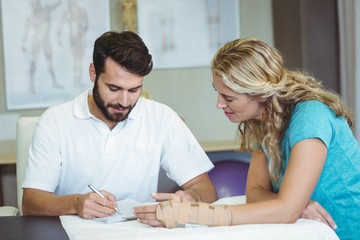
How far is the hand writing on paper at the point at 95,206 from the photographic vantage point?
1.99m

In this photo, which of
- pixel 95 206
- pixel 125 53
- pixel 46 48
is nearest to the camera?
pixel 95 206

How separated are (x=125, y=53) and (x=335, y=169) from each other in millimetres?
865

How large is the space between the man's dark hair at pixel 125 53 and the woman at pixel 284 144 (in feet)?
1.39

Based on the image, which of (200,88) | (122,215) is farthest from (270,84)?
(200,88)

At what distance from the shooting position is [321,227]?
5.41ft

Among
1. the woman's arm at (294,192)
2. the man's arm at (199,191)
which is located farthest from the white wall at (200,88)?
the woman's arm at (294,192)

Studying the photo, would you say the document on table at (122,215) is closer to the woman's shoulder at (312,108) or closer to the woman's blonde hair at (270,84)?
the woman's blonde hair at (270,84)

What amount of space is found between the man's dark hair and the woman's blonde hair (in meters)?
0.43

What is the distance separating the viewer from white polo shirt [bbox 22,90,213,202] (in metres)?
2.49

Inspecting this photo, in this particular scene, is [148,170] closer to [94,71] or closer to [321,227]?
[94,71]

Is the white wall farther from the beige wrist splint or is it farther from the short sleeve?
the beige wrist splint

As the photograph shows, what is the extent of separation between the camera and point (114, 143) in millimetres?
2551

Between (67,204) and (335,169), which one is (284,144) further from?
(67,204)

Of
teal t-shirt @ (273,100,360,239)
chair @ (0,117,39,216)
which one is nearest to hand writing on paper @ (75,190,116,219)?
teal t-shirt @ (273,100,360,239)
